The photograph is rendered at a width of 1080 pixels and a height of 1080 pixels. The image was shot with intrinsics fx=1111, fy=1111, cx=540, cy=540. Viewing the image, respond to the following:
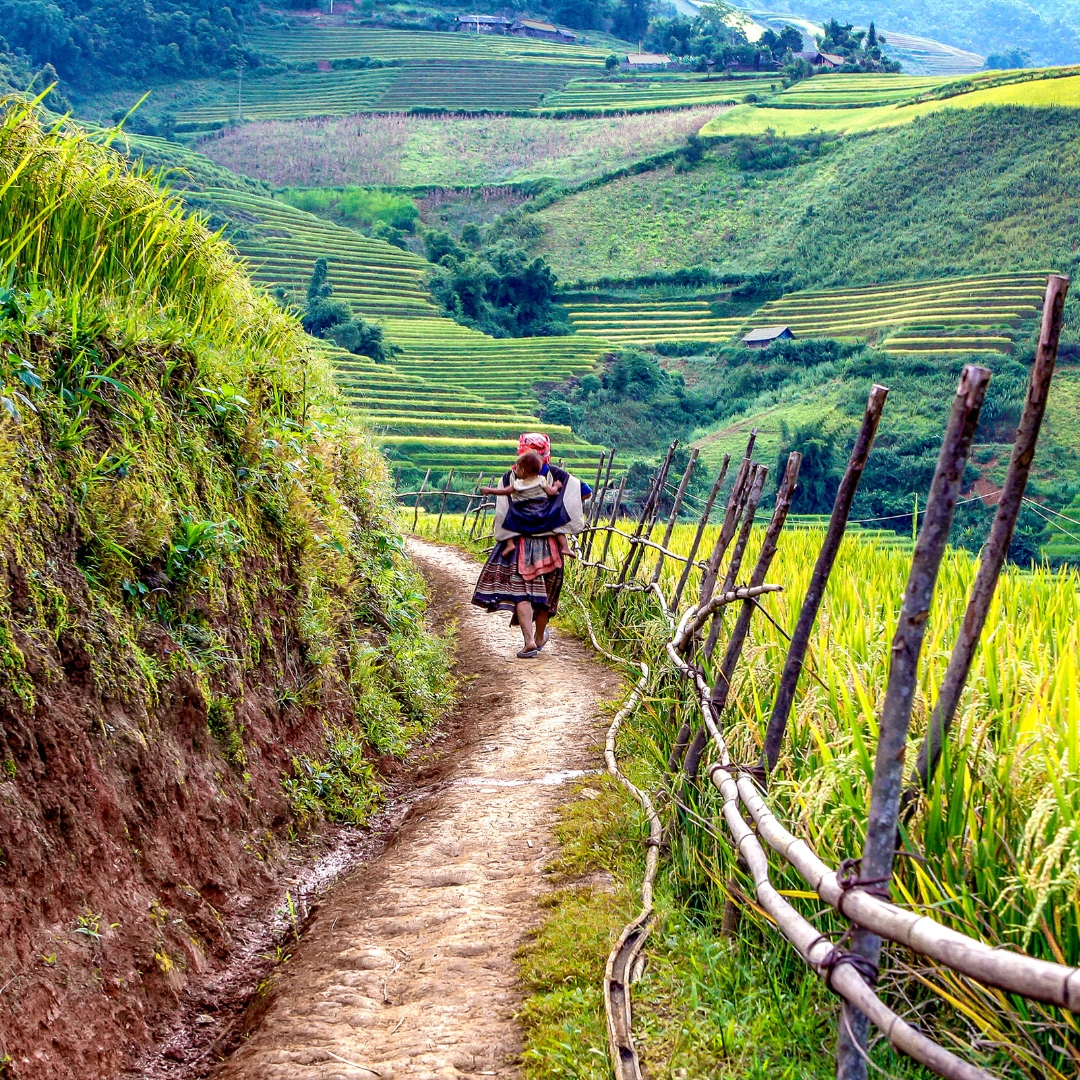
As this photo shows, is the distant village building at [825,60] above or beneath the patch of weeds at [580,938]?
above

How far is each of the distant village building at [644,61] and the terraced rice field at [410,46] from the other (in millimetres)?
2585

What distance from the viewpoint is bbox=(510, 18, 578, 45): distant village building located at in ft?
340

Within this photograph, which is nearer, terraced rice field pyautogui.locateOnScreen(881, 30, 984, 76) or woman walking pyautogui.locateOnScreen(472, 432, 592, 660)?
woman walking pyautogui.locateOnScreen(472, 432, 592, 660)

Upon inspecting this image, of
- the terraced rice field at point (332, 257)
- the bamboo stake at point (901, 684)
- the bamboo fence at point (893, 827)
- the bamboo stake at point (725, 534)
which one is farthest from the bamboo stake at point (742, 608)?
the terraced rice field at point (332, 257)

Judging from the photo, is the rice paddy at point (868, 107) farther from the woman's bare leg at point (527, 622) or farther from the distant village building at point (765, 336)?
the woman's bare leg at point (527, 622)

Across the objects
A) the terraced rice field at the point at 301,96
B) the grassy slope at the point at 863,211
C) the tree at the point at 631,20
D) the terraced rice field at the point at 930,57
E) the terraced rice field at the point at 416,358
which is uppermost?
the terraced rice field at the point at 930,57

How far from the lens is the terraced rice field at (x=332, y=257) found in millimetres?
53719

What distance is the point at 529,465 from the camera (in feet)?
22.1

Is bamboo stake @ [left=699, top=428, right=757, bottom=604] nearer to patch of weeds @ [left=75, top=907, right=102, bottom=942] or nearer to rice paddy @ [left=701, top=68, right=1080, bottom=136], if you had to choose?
patch of weeds @ [left=75, top=907, right=102, bottom=942]

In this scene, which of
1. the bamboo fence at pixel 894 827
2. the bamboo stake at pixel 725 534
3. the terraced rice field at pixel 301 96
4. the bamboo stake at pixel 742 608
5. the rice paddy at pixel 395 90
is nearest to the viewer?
the bamboo fence at pixel 894 827

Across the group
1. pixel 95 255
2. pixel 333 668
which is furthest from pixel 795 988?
pixel 95 255

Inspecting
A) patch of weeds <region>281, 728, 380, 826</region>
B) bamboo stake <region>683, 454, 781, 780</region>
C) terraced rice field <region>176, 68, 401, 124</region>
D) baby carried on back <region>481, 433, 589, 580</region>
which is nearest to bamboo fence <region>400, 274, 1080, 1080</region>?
bamboo stake <region>683, 454, 781, 780</region>

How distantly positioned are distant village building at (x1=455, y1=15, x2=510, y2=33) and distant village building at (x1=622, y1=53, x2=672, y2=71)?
597 inches

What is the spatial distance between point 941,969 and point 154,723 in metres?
2.17
